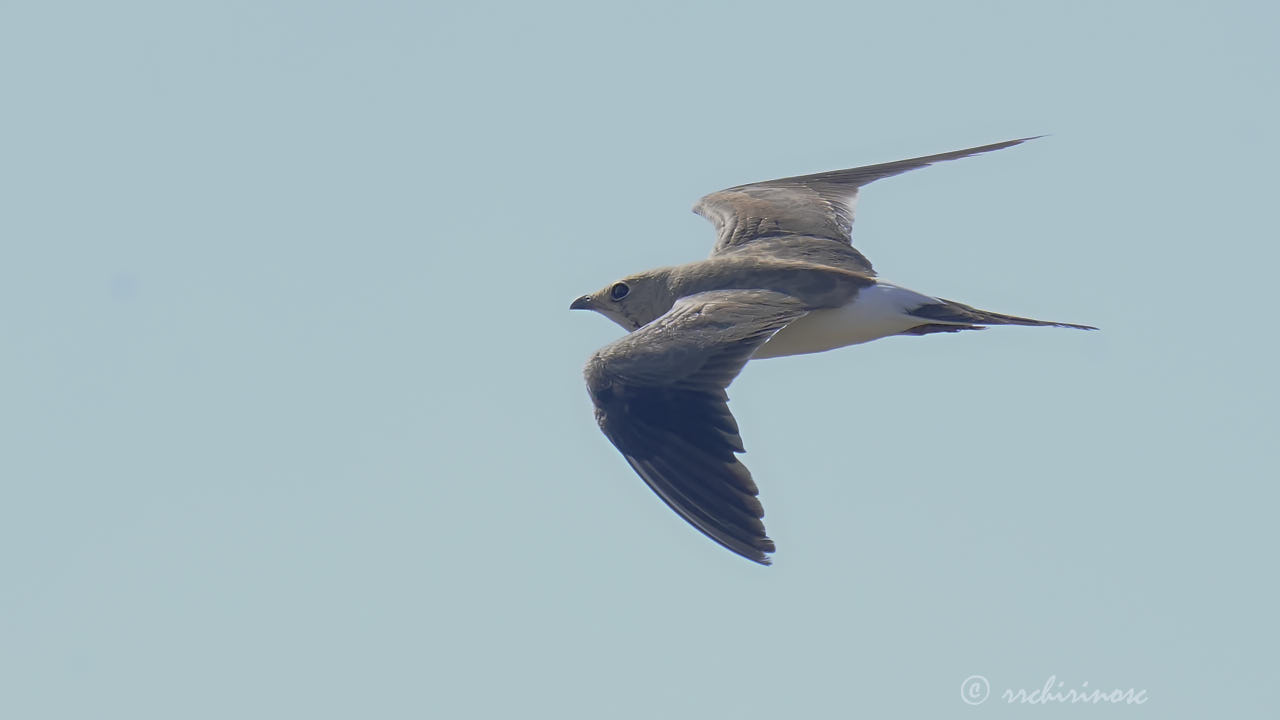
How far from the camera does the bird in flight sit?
A: 7418 mm

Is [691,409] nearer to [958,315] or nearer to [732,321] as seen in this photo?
[732,321]

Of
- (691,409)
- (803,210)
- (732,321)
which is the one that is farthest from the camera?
(803,210)

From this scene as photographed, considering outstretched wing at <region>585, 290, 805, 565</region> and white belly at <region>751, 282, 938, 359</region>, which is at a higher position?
white belly at <region>751, 282, 938, 359</region>

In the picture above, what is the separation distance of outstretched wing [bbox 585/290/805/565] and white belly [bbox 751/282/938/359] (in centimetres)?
64

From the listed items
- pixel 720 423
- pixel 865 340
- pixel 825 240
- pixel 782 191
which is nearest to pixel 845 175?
pixel 782 191

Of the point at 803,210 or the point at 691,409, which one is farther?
the point at 803,210

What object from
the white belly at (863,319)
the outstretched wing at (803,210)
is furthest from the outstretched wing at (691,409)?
the outstretched wing at (803,210)

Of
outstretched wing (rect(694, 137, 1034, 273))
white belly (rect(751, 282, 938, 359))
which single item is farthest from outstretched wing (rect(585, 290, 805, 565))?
outstretched wing (rect(694, 137, 1034, 273))

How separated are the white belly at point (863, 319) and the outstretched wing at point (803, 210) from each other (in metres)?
0.58

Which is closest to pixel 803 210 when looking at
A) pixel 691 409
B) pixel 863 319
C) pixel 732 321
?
pixel 863 319

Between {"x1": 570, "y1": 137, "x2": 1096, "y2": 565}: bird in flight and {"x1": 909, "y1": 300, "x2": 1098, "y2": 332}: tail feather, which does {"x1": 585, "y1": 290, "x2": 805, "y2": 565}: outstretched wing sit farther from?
{"x1": 909, "y1": 300, "x2": 1098, "y2": 332}: tail feather

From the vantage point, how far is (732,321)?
27.7 feet

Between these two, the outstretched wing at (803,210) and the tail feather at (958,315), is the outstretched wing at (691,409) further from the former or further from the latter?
the outstretched wing at (803,210)

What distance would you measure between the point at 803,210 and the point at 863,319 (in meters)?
1.90
